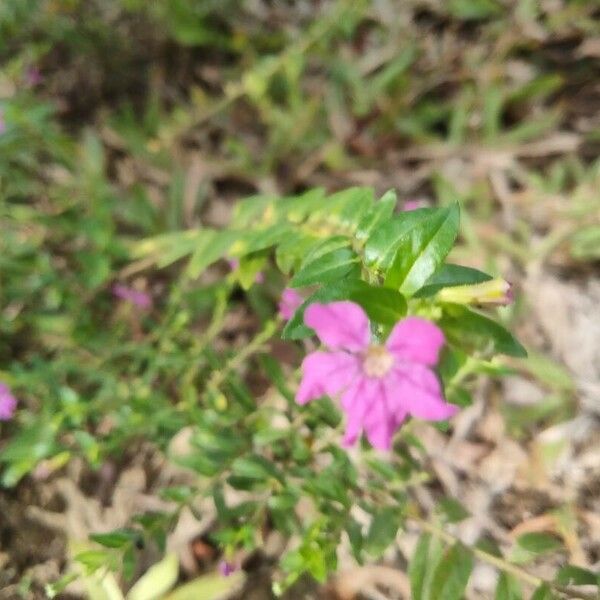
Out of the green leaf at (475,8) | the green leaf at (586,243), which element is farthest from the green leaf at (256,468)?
the green leaf at (475,8)

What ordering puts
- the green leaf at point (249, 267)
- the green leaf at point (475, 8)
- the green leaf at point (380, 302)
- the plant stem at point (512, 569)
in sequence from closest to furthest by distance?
the green leaf at point (380, 302) < the plant stem at point (512, 569) < the green leaf at point (249, 267) < the green leaf at point (475, 8)

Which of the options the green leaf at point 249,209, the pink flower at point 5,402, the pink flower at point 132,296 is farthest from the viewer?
the pink flower at point 132,296

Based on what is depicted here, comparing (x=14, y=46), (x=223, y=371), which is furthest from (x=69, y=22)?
(x=223, y=371)

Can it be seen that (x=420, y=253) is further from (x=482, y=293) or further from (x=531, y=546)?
(x=531, y=546)

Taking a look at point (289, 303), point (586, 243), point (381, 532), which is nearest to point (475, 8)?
point (586, 243)

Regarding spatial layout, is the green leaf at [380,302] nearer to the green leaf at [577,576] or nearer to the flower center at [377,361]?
the flower center at [377,361]
